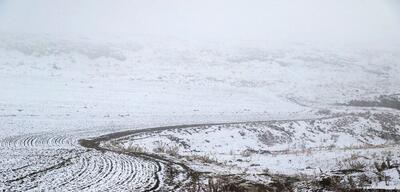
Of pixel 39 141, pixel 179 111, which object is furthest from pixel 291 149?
pixel 39 141

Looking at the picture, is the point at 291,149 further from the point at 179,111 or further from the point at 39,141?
the point at 39,141

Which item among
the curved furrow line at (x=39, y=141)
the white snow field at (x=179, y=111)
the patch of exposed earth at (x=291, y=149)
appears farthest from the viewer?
the curved furrow line at (x=39, y=141)

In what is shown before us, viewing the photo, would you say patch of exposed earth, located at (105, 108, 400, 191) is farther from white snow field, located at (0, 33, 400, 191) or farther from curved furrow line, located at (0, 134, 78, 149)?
curved furrow line, located at (0, 134, 78, 149)

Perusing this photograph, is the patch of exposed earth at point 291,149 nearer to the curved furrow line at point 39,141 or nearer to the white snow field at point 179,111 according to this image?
the white snow field at point 179,111

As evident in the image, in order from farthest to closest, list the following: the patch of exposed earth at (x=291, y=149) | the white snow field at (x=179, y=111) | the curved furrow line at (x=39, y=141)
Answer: the curved furrow line at (x=39, y=141), the white snow field at (x=179, y=111), the patch of exposed earth at (x=291, y=149)

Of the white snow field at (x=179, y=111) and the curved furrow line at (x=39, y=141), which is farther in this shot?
the curved furrow line at (x=39, y=141)

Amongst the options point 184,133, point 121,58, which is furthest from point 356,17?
point 184,133

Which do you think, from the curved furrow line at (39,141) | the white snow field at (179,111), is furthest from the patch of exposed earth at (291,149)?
the curved furrow line at (39,141)

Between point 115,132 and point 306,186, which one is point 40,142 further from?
point 306,186
